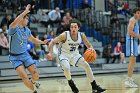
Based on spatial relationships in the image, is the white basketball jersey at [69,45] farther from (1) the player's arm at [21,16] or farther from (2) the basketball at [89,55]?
(1) the player's arm at [21,16]

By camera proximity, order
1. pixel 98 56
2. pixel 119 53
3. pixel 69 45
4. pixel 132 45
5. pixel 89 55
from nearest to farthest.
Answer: pixel 89 55
pixel 69 45
pixel 132 45
pixel 98 56
pixel 119 53

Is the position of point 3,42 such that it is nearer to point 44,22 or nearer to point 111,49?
point 44,22

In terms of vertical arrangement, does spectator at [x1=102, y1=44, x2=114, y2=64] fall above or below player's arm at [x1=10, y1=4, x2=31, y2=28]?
below

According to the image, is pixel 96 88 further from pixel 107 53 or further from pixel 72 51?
pixel 107 53

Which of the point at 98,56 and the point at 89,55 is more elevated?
the point at 89,55

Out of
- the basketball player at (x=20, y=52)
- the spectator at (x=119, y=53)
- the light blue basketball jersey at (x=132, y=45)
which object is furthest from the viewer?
the spectator at (x=119, y=53)

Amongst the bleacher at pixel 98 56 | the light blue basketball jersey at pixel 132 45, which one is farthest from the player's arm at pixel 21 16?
the bleacher at pixel 98 56

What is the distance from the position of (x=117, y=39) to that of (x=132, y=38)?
920 centimetres

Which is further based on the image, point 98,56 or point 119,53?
point 119,53

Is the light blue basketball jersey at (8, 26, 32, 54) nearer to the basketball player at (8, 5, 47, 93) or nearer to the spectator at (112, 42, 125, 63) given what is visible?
the basketball player at (8, 5, 47, 93)

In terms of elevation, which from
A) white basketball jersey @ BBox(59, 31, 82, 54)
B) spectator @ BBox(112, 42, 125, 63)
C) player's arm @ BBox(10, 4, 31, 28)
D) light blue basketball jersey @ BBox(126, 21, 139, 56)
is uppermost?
player's arm @ BBox(10, 4, 31, 28)

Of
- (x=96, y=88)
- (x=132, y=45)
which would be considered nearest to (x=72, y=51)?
(x=96, y=88)

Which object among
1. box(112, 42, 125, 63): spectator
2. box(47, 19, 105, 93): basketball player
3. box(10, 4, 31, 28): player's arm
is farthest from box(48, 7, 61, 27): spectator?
box(10, 4, 31, 28): player's arm

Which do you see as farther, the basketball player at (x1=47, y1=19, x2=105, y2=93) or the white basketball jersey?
the white basketball jersey
